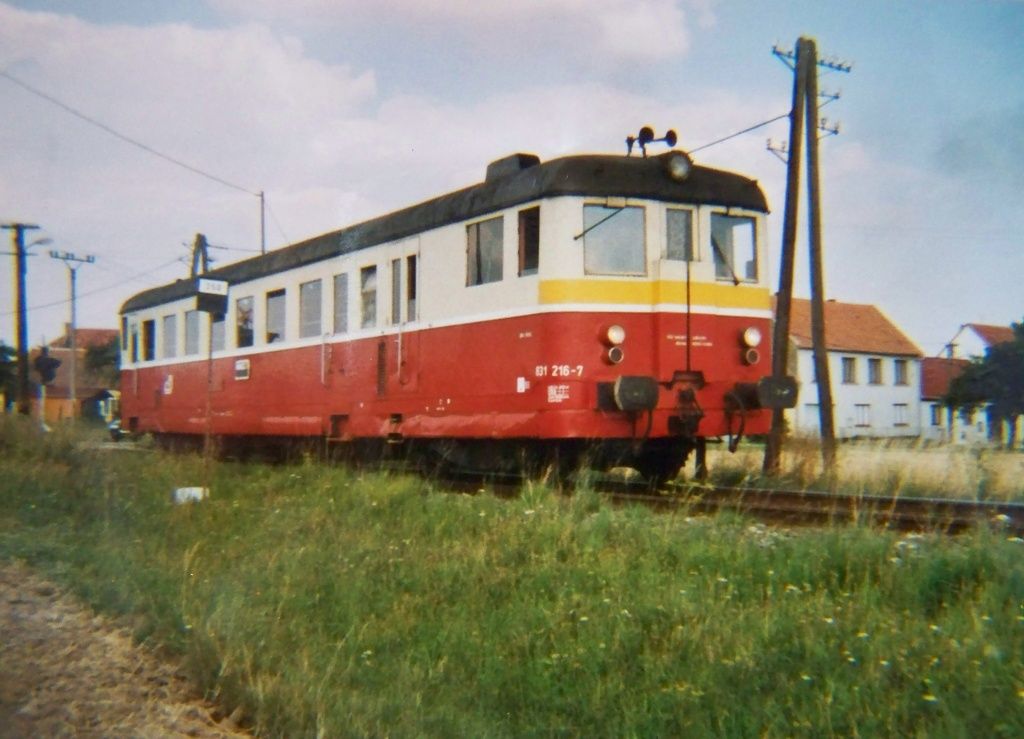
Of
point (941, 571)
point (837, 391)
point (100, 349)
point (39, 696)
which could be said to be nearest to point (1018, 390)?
point (837, 391)

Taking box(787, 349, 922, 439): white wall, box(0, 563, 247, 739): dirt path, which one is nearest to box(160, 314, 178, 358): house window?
box(0, 563, 247, 739): dirt path

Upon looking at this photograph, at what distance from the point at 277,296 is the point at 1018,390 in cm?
2272

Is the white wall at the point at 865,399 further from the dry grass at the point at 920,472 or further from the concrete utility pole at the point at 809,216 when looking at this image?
the dry grass at the point at 920,472

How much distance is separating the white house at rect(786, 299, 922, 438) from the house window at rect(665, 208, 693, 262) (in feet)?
109

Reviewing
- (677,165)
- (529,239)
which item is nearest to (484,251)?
(529,239)

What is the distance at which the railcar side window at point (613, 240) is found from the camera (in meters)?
9.70

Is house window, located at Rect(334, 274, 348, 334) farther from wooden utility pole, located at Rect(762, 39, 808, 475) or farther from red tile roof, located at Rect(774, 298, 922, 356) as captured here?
red tile roof, located at Rect(774, 298, 922, 356)

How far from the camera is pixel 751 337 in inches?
413

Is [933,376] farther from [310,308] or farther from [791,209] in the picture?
[310,308]

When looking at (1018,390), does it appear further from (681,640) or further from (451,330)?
(681,640)

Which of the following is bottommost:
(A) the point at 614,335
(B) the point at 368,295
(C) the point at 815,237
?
(A) the point at 614,335

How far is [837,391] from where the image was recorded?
147 feet

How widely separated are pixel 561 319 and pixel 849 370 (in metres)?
38.7

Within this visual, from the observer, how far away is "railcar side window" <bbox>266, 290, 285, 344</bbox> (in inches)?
580
